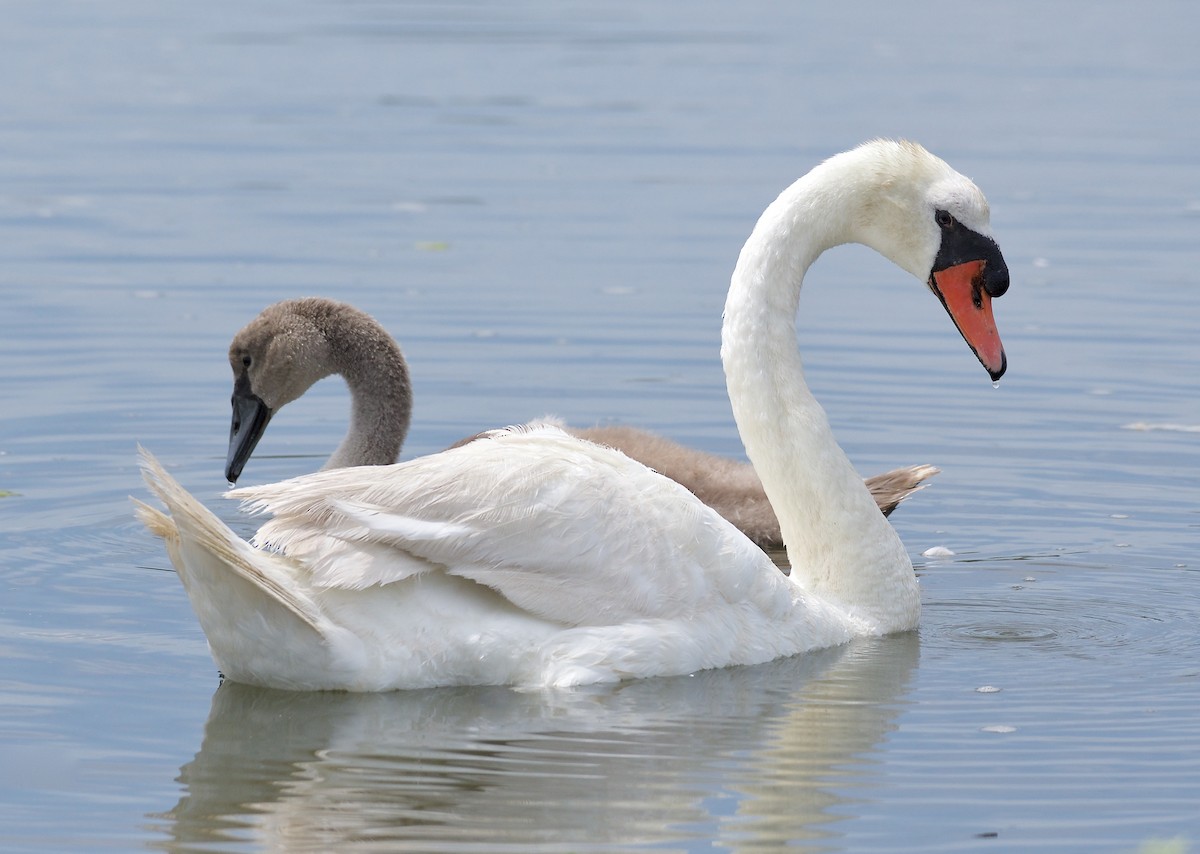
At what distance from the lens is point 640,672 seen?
661 centimetres

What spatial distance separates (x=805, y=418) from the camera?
7562mm

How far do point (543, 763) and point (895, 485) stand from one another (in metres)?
3.20

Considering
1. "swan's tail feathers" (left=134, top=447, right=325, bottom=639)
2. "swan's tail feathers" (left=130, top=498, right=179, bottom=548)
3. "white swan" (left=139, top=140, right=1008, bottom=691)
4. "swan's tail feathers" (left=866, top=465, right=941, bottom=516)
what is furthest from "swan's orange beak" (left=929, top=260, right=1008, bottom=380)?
"swan's tail feathers" (left=130, top=498, right=179, bottom=548)

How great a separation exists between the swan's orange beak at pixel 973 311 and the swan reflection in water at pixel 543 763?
4.20 feet

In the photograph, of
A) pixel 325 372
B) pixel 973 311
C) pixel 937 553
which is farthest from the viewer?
pixel 325 372

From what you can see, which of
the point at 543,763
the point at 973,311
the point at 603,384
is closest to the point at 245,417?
the point at 603,384

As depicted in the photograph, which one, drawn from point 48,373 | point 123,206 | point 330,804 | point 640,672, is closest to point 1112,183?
point 123,206

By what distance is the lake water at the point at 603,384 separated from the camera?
226 inches

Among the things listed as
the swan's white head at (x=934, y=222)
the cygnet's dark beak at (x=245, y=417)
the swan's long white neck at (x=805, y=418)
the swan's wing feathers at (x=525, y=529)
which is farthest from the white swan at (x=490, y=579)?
the cygnet's dark beak at (x=245, y=417)

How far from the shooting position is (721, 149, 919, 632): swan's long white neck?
7.45m

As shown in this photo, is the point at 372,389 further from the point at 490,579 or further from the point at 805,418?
the point at 490,579

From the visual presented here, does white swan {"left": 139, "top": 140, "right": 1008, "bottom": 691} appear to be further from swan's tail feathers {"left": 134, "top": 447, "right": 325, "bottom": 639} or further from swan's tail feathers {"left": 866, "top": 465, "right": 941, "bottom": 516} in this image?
swan's tail feathers {"left": 866, "top": 465, "right": 941, "bottom": 516}

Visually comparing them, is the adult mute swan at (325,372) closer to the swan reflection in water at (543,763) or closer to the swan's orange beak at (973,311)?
the swan's orange beak at (973,311)

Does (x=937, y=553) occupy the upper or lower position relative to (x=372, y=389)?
lower
